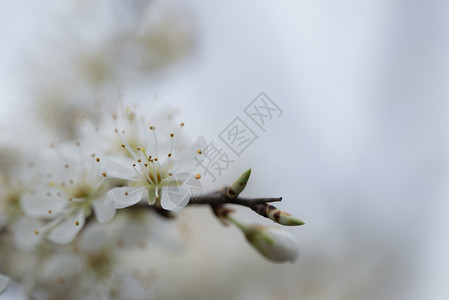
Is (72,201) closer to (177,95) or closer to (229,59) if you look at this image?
(177,95)

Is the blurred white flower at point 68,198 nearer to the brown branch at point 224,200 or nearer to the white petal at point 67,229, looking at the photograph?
the white petal at point 67,229

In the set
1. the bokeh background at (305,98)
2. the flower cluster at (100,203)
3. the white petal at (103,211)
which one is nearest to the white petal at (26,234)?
the flower cluster at (100,203)

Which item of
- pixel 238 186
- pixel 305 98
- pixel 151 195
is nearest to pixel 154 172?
pixel 151 195

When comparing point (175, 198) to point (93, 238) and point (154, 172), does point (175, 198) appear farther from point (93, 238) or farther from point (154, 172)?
point (93, 238)

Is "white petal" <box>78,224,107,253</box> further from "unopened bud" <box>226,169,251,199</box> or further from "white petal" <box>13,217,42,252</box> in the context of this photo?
"unopened bud" <box>226,169,251,199</box>

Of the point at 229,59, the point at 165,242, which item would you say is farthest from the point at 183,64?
the point at 165,242

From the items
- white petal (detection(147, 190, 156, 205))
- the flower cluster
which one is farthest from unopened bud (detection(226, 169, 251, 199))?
white petal (detection(147, 190, 156, 205))

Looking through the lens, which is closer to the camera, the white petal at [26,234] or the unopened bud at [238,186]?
the unopened bud at [238,186]
